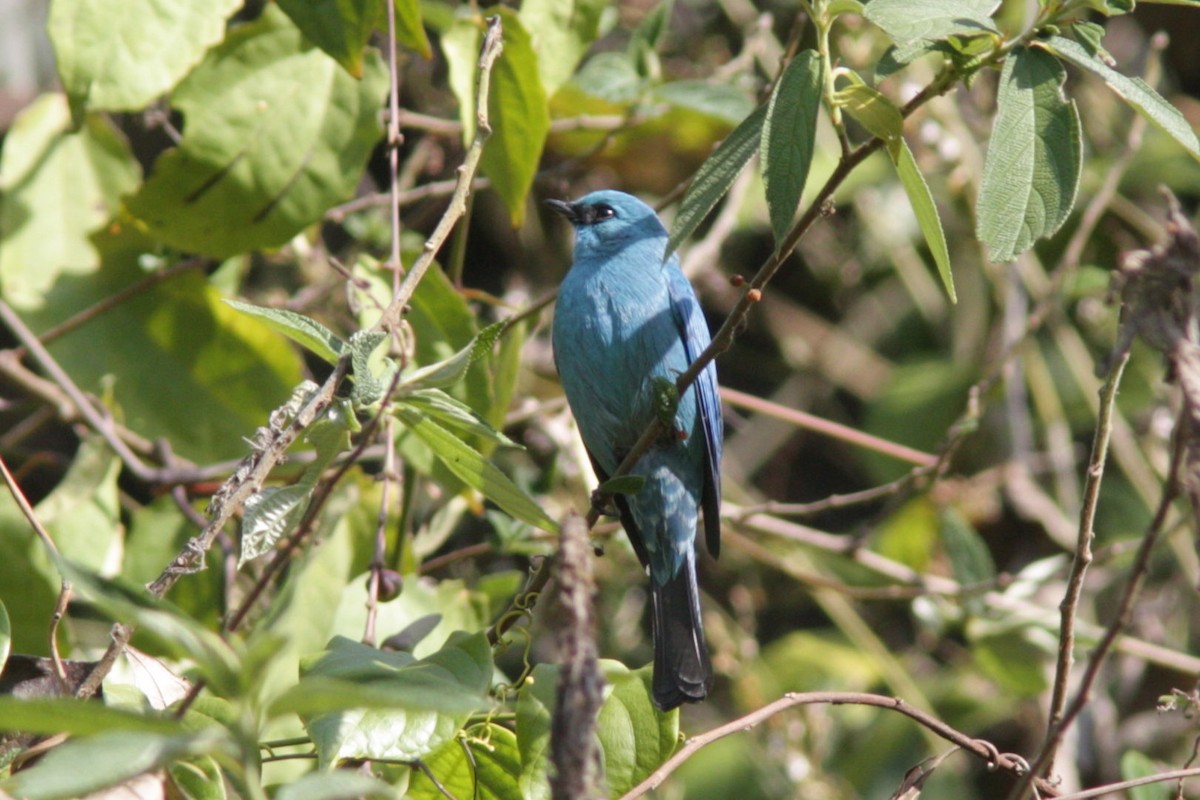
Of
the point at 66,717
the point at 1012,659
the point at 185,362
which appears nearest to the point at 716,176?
the point at 66,717

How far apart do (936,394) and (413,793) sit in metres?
3.93

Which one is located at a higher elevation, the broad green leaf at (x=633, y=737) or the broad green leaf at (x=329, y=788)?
the broad green leaf at (x=329, y=788)

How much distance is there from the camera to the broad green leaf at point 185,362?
3578 mm

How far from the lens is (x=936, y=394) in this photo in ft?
18.7

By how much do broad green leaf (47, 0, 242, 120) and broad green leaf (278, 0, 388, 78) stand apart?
275 millimetres

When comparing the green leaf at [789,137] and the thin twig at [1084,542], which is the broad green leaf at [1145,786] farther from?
the green leaf at [789,137]

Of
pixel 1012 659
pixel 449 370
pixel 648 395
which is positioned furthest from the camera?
pixel 1012 659

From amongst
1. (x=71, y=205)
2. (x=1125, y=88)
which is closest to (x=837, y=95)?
(x=1125, y=88)

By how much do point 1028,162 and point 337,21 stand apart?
1.53m

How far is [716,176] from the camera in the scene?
77.5 inches

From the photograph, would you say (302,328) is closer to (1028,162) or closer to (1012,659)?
(1028,162)

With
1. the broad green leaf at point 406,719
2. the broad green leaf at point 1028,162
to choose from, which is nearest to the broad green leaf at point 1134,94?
the broad green leaf at point 1028,162

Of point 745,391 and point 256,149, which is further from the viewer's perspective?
point 745,391

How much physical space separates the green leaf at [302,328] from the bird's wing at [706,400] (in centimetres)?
157
